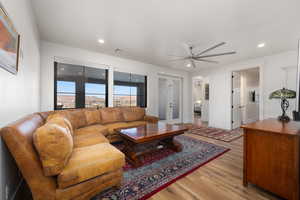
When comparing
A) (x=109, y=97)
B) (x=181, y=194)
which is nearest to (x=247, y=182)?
(x=181, y=194)

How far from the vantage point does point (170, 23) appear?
2.19m

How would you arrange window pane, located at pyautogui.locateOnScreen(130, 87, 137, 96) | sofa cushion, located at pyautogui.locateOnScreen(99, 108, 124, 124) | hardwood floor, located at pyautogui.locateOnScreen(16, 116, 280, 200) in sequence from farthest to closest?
window pane, located at pyautogui.locateOnScreen(130, 87, 137, 96), sofa cushion, located at pyautogui.locateOnScreen(99, 108, 124, 124), hardwood floor, located at pyautogui.locateOnScreen(16, 116, 280, 200)

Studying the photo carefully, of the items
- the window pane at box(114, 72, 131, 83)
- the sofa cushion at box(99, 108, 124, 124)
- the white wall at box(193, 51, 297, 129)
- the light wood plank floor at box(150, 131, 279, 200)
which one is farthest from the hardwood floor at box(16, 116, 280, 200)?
the window pane at box(114, 72, 131, 83)

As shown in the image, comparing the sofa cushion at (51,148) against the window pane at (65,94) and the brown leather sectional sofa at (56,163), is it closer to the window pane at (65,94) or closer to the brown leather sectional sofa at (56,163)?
the brown leather sectional sofa at (56,163)

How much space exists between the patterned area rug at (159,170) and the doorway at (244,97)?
2637 millimetres

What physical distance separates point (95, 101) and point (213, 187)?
351 centimetres

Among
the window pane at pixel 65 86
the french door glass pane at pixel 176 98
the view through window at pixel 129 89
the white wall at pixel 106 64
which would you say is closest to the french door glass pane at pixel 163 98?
the white wall at pixel 106 64

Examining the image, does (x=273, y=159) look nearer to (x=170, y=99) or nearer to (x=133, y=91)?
(x=133, y=91)

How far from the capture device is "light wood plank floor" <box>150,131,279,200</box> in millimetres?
1447

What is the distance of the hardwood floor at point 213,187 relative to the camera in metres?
1.45

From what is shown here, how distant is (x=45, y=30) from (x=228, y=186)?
4.27 metres

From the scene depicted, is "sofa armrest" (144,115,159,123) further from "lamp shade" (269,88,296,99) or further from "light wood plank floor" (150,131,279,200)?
"lamp shade" (269,88,296,99)

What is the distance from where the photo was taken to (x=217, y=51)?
338 cm

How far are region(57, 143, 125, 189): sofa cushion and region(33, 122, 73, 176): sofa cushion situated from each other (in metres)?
0.09
